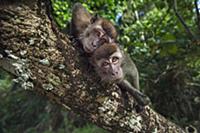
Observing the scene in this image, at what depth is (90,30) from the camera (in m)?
3.31

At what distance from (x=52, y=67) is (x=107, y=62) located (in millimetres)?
636

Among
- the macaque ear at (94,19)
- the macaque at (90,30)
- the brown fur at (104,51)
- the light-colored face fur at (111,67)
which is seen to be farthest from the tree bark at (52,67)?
the macaque ear at (94,19)

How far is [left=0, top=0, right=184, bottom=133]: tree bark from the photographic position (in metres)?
2.19

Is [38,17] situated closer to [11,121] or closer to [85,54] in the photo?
[85,54]

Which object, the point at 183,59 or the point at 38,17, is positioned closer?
the point at 38,17

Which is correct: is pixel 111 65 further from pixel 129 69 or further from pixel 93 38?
pixel 129 69

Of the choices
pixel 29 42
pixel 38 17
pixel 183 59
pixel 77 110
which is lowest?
pixel 77 110

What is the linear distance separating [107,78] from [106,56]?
8.1 inches

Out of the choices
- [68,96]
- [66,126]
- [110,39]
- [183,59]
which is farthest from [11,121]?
[68,96]

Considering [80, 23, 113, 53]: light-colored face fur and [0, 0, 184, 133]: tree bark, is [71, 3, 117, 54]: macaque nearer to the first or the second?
[80, 23, 113, 53]: light-colored face fur

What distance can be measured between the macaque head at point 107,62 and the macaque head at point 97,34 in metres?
0.07

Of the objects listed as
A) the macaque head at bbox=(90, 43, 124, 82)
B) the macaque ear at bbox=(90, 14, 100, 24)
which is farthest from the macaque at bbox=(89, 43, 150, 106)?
the macaque ear at bbox=(90, 14, 100, 24)

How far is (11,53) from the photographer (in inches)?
85.9

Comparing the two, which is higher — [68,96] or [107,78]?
[107,78]
